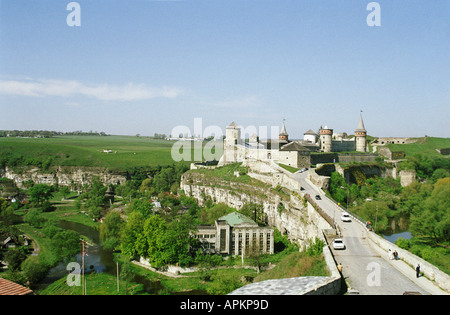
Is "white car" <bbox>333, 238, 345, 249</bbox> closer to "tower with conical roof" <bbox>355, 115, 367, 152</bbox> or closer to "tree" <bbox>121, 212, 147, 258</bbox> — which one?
"tree" <bbox>121, 212, 147, 258</bbox>

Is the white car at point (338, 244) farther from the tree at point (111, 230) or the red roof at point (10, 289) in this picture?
the tree at point (111, 230)

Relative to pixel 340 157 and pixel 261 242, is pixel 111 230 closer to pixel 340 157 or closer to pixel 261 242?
pixel 261 242

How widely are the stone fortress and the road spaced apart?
23.8m

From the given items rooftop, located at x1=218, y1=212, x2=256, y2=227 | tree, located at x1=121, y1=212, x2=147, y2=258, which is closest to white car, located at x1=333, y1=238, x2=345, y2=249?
rooftop, located at x1=218, y1=212, x2=256, y2=227

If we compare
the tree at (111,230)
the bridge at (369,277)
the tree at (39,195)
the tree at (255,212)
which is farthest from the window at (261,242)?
the tree at (39,195)

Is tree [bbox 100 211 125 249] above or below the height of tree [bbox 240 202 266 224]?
below

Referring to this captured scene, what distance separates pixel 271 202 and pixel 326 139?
78.5ft

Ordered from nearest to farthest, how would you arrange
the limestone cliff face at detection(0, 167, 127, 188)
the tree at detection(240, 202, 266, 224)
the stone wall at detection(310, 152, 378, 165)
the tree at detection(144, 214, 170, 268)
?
the tree at detection(144, 214, 170, 268) < the tree at detection(240, 202, 266, 224) < the stone wall at detection(310, 152, 378, 165) < the limestone cliff face at detection(0, 167, 127, 188)

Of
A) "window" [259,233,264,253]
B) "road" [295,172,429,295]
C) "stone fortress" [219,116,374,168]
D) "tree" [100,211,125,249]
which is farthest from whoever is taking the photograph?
"stone fortress" [219,116,374,168]

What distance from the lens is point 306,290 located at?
1005 centimetres

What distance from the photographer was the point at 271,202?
123ft

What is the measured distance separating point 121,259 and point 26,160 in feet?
253

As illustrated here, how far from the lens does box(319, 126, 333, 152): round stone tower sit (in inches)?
2218
